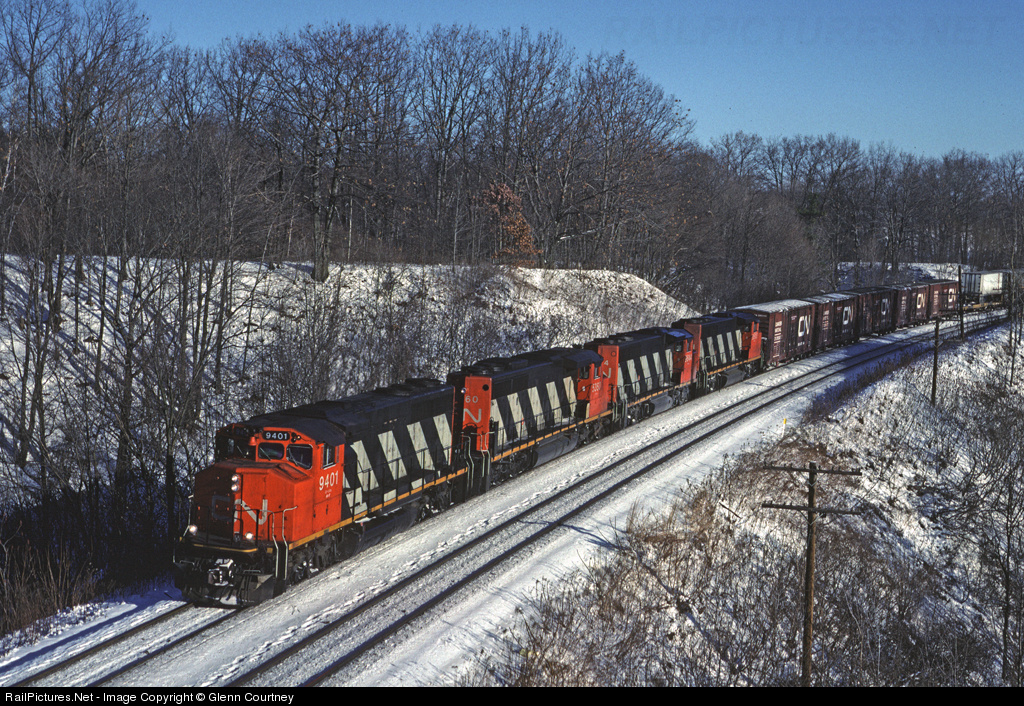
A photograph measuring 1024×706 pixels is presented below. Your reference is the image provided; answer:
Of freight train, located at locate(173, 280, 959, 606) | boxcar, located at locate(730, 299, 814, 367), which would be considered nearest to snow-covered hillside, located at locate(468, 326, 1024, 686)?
freight train, located at locate(173, 280, 959, 606)

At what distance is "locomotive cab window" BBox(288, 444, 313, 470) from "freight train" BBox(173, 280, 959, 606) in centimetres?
3

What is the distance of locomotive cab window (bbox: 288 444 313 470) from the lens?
46.0 feet

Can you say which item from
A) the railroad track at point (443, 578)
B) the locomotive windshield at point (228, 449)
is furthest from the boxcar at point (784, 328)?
the locomotive windshield at point (228, 449)

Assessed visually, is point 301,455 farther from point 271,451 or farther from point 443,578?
point 443,578

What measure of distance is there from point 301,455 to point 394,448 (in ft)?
10.7

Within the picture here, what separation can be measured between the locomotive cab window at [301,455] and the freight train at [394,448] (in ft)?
0.09

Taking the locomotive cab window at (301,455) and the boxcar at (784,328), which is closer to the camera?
the locomotive cab window at (301,455)

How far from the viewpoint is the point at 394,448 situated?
671 inches

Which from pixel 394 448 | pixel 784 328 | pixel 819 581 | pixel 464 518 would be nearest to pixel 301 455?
pixel 394 448

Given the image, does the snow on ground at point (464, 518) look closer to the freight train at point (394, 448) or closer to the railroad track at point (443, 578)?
the railroad track at point (443, 578)

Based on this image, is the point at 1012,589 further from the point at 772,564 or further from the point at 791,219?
the point at 791,219

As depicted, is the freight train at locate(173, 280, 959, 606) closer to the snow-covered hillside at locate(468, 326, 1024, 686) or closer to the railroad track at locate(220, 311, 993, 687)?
the railroad track at locate(220, 311, 993, 687)

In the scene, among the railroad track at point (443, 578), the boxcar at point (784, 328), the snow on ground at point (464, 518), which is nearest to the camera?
the railroad track at point (443, 578)

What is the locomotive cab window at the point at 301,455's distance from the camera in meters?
14.0
